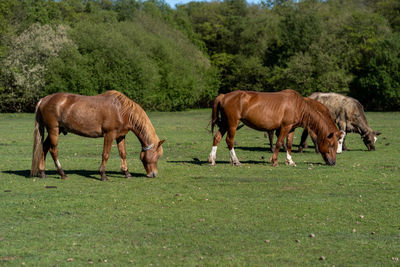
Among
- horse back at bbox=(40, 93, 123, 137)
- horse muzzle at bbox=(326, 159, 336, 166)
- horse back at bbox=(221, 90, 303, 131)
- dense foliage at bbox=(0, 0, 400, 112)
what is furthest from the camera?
dense foliage at bbox=(0, 0, 400, 112)

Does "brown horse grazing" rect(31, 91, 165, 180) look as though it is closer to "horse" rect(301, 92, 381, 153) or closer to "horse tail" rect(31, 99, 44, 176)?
"horse tail" rect(31, 99, 44, 176)

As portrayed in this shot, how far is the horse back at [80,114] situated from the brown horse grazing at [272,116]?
386cm

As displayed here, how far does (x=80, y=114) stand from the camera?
12.7 m

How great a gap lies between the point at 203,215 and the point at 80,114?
194 inches

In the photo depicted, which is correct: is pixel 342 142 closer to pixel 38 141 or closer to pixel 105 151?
pixel 105 151

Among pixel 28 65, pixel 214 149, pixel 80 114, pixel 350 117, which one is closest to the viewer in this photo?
pixel 80 114

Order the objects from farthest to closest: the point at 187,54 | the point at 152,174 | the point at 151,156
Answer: the point at 187,54 → the point at 152,174 → the point at 151,156

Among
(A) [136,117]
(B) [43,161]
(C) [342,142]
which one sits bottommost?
(C) [342,142]

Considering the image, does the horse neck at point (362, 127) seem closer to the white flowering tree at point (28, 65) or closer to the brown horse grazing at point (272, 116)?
the brown horse grazing at point (272, 116)

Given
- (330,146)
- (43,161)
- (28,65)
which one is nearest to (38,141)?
(43,161)

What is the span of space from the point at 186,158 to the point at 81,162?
3.51 meters

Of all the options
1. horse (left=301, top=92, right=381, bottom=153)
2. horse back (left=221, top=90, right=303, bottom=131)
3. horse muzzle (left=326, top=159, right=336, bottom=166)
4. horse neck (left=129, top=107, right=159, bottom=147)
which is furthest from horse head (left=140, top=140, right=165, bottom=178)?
horse (left=301, top=92, right=381, bottom=153)

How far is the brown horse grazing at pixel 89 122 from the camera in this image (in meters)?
12.7

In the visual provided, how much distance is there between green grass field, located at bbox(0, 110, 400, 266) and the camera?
7.05m
